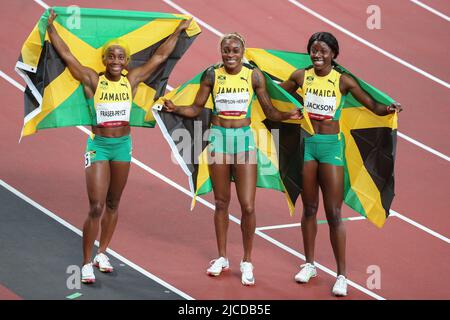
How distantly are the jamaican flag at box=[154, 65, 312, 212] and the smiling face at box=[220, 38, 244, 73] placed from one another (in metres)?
0.40

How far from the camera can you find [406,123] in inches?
570

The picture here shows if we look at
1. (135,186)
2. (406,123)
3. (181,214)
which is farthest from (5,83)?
(406,123)

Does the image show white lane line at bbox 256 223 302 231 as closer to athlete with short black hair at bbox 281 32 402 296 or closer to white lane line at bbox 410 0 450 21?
athlete with short black hair at bbox 281 32 402 296

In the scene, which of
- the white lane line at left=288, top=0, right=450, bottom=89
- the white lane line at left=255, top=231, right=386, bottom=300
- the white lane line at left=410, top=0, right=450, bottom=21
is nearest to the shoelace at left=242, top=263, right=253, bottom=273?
the white lane line at left=255, top=231, right=386, bottom=300

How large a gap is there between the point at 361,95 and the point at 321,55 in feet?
2.14

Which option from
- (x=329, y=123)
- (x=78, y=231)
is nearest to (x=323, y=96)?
(x=329, y=123)

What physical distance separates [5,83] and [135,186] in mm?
3067

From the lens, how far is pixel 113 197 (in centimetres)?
1014

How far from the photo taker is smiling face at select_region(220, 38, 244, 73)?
974 centimetres

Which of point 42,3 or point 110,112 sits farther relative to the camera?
point 42,3

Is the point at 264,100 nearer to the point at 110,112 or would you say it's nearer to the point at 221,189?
the point at 221,189

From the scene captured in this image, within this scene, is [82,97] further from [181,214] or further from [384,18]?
[384,18]
